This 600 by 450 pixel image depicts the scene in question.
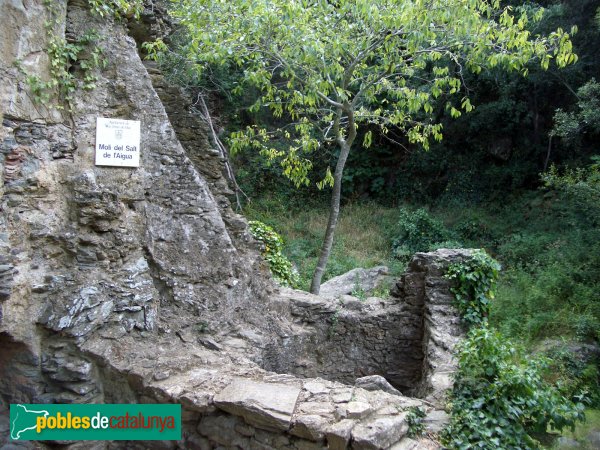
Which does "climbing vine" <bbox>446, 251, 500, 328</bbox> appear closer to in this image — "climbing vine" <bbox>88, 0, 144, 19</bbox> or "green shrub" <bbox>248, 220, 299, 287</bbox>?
"green shrub" <bbox>248, 220, 299, 287</bbox>

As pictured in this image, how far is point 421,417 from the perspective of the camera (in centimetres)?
348

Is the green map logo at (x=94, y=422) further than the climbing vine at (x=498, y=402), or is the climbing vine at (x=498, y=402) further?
the green map logo at (x=94, y=422)

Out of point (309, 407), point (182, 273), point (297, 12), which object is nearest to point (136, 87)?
point (182, 273)

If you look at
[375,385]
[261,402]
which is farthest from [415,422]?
[261,402]

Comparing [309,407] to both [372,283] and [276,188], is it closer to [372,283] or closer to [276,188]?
[372,283]

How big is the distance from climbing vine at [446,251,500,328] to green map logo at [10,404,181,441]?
3.32 metres

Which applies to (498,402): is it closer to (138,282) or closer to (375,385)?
(375,385)

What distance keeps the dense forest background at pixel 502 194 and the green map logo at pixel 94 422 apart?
497 cm

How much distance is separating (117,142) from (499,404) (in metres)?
3.82

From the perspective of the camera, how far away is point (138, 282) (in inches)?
176

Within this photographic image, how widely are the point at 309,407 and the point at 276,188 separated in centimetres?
1269

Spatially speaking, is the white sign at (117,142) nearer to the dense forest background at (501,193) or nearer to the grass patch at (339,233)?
the dense forest background at (501,193)

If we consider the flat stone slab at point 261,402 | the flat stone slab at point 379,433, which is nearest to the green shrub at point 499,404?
the flat stone slab at point 379,433

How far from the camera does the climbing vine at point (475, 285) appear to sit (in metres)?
5.42
